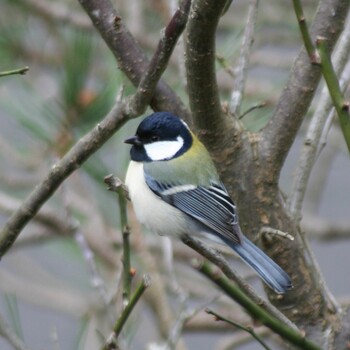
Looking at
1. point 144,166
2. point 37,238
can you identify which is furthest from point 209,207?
point 37,238

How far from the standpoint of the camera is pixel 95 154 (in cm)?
190

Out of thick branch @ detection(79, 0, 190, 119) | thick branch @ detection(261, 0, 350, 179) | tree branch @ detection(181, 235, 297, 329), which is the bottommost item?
tree branch @ detection(181, 235, 297, 329)

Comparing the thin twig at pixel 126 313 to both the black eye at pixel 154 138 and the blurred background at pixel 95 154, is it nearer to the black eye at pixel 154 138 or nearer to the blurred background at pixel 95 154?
the blurred background at pixel 95 154

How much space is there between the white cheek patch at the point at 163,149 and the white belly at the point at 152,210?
1.4 inches

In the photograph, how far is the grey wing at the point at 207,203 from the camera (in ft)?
4.70

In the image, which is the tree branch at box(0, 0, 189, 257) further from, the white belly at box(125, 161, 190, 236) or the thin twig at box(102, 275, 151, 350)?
the thin twig at box(102, 275, 151, 350)

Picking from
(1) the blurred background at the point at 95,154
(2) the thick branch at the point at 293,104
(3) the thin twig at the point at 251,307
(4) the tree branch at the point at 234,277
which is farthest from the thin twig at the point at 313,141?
(3) the thin twig at the point at 251,307

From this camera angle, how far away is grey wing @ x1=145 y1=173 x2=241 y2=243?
4.70ft

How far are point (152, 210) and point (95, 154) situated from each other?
436mm

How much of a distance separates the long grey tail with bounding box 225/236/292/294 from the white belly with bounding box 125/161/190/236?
0.37 feet

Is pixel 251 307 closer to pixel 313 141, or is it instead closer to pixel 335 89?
pixel 335 89

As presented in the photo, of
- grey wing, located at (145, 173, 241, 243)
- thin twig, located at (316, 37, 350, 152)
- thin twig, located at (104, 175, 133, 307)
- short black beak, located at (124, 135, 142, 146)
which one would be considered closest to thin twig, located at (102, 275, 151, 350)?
thin twig, located at (104, 175, 133, 307)

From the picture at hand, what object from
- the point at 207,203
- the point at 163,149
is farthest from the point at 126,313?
the point at 163,149

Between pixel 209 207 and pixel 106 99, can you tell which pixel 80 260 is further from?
pixel 209 207
